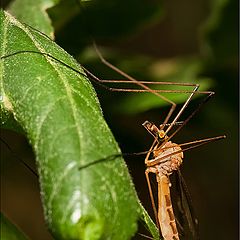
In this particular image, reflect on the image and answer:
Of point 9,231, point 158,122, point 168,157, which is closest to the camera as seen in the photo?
point 9,231

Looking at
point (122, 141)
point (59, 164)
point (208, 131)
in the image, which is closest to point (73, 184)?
point (59, 164)

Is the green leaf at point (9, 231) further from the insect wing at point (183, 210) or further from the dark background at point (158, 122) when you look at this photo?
the dark background at point (158, 122)

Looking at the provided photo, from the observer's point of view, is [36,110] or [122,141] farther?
[122,141]

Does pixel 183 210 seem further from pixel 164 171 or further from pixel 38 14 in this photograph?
pixel 38 14

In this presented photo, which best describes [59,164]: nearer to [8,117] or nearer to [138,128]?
[8,117]

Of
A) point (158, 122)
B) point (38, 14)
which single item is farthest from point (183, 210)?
point (38, 14)

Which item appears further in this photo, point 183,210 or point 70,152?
point 183,210
